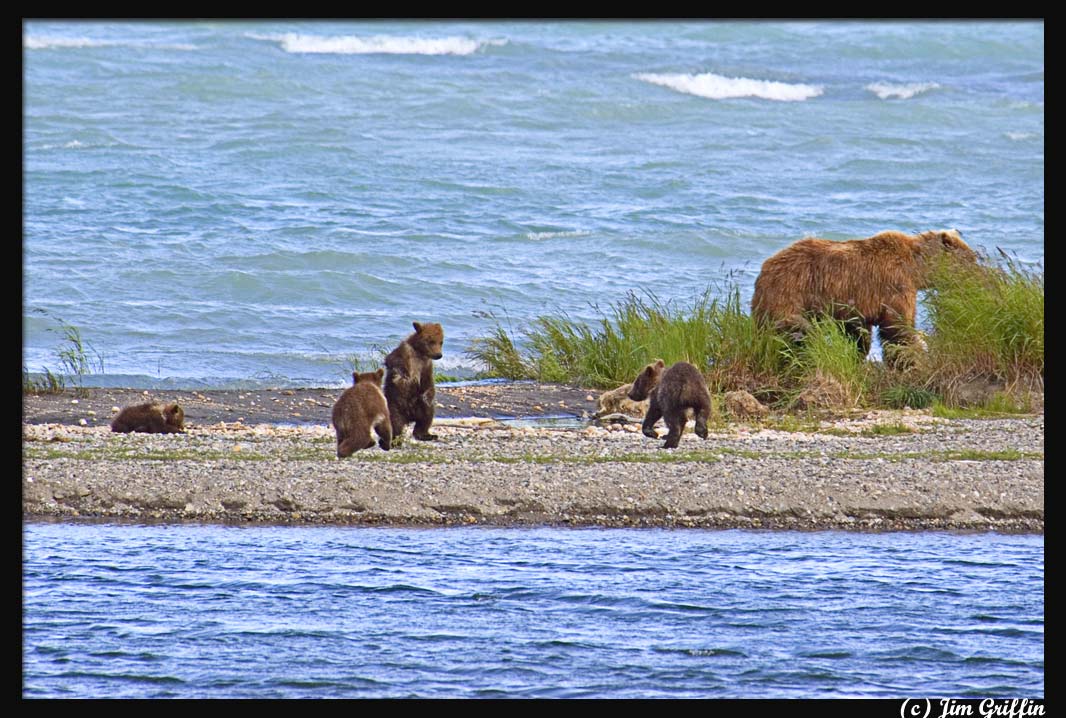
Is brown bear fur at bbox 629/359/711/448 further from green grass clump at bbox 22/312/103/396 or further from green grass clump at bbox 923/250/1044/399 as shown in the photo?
green grass clump at bbox 22/312/103/396

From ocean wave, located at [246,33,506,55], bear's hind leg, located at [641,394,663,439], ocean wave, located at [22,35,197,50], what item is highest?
ocean wave, located at [246,33,506,55]

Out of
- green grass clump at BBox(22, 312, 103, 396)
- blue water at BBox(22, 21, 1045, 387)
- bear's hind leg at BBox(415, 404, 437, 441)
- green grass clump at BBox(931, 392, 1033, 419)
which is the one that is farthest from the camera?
blue water at BBox(22, 21, 1045, 387)

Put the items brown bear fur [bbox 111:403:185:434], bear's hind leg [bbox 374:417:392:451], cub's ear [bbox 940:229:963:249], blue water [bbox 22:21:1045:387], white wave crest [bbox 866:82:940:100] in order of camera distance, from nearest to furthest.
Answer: bear's hind leg [bbox 374:417:392:451] < brown bear fur [bbox 111:403:185:434] < cub's ear [bbox 940:229:963:249] < blue water [bbox 22:21:1045:387] < white wave crest [bbox 866:82:940:100]

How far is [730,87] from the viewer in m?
35.8

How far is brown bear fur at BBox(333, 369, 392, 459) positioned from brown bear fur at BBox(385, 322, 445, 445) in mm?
320

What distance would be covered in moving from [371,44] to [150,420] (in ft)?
95.0

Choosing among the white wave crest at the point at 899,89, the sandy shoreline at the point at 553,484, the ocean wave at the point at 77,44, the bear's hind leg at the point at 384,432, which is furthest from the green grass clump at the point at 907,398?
the ocean wave at the point at 77,44

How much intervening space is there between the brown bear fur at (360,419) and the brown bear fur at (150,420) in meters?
1.92

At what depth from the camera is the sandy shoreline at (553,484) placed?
8.51 m

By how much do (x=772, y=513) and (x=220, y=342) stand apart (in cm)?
991

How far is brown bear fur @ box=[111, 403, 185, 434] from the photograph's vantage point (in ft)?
35.8

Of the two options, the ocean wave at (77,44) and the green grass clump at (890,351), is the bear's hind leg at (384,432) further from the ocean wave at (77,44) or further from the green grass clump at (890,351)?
the ocean wave at (77,44)

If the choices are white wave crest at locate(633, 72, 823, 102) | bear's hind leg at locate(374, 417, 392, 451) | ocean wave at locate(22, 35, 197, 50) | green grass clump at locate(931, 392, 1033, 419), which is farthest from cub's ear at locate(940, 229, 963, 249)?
ocean wave at locate(22, 35, 197, 50)

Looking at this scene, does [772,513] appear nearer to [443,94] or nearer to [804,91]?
[443,94]
